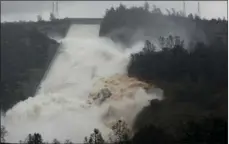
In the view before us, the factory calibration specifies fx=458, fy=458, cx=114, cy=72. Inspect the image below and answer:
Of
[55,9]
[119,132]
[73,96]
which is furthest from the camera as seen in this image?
[55,9]

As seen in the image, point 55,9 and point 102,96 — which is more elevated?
point 55,9

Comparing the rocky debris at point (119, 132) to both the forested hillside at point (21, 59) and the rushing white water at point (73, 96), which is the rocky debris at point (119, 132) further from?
the forested hillside at point (21, 59)

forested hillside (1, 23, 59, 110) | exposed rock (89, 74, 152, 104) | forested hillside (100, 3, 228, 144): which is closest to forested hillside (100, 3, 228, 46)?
forested hillside (100, 3, 228, 144)

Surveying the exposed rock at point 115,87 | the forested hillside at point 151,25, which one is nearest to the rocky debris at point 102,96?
the exposed rock at point 115,87

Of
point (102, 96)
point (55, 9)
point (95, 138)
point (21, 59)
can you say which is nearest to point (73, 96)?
point (102, 96)

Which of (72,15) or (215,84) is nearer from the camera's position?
(215,84)

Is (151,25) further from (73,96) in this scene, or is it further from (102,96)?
(73,96)

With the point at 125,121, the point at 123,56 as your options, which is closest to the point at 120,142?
the point at 125,121

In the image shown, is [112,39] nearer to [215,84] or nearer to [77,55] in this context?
[77,55]
